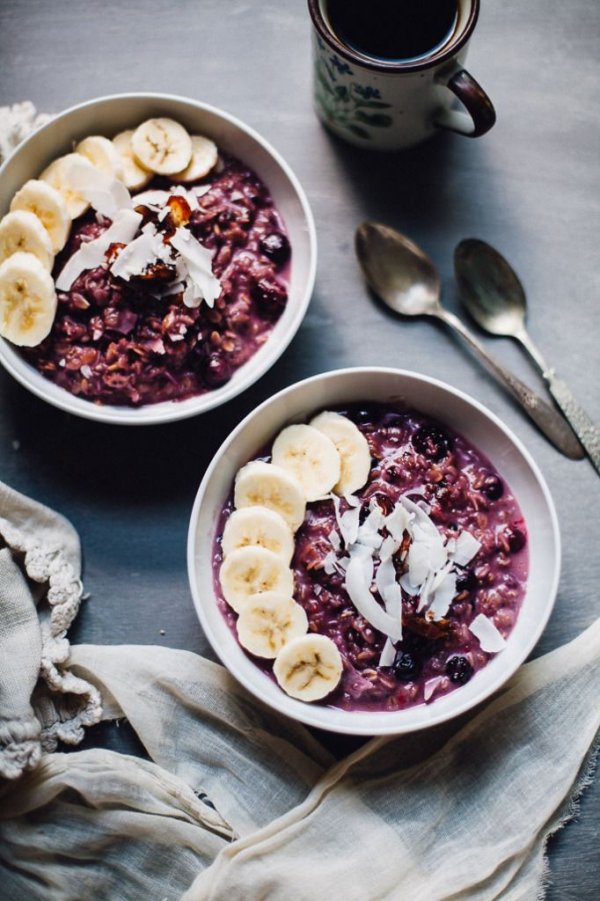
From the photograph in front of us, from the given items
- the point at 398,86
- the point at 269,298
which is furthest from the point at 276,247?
the point at 398,86

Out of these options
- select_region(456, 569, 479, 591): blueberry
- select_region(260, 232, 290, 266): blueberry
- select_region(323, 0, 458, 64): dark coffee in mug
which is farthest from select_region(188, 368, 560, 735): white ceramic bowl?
select_region(323, 0, 458, 64): dark coffee in mug

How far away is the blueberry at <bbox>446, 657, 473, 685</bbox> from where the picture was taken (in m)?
2.26

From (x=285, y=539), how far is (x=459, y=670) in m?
0.47

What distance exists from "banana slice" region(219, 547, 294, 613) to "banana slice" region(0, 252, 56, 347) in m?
0.66

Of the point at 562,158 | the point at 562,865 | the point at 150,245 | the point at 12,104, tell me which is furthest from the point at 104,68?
the point at 562,865

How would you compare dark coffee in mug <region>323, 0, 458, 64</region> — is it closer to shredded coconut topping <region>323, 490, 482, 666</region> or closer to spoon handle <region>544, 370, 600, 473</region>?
spoon handle <region>544, 370, 600, 473</region>

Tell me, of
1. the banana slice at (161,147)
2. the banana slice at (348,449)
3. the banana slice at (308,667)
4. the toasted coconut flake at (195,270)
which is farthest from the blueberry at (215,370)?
the banana slice at (308,667)

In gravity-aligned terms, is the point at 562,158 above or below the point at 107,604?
above

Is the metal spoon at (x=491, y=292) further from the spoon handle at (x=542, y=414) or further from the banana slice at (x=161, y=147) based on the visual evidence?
the banana slice at (x=161, y=147)

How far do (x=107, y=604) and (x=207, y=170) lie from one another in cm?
105

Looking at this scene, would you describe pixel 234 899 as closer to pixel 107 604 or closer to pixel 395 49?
pixel 107 604

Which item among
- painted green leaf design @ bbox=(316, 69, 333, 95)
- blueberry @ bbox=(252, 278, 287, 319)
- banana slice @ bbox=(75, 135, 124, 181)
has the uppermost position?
painted green leaf design @ bbox=(316, 69, 333, 95)

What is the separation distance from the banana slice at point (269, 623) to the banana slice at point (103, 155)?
1038 mm

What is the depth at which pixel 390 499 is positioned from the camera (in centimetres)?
230
